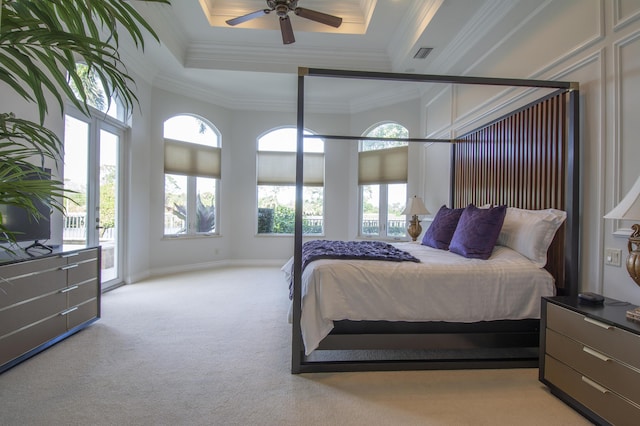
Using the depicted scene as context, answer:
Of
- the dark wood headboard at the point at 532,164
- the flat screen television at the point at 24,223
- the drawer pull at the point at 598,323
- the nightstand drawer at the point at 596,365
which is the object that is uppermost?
the dark wood headboard at the point at 532,164

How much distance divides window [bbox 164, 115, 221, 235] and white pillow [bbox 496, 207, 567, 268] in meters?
4.70

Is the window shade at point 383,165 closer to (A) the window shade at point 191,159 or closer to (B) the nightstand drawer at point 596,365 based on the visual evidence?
(A) the window shade at point 191,159

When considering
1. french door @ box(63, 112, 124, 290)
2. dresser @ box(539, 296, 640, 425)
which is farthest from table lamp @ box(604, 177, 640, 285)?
french door @ box(63, 112, 124, 290)

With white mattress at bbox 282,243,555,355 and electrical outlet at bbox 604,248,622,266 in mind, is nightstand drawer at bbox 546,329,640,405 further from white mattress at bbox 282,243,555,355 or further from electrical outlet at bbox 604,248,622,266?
electrical outlet at bbox 604,248,622,266

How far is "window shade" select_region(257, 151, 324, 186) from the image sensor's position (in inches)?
237

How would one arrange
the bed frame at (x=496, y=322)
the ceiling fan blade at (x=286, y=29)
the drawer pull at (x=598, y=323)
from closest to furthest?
1. the drawer pull at (x=598, y=323)
2. the bed frame at (x=496, y=322)
3. the ceiling fan blade at (x=286, y=29)

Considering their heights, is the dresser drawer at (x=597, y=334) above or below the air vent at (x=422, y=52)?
below

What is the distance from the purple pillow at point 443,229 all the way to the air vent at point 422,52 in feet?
6.75

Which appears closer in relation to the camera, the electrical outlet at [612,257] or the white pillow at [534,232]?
the electrical outlet at [612,257]

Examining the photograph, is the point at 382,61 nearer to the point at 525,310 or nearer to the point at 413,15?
the point at 413,15

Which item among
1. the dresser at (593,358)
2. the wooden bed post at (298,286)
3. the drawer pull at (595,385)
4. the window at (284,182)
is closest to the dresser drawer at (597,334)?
the dresser at (593,358)

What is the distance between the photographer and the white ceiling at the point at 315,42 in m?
3.42

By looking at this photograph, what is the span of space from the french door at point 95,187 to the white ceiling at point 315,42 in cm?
111

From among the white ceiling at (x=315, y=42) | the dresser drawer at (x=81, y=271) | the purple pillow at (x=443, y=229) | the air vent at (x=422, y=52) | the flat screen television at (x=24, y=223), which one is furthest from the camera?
the air vent at (x=422, y=52)
